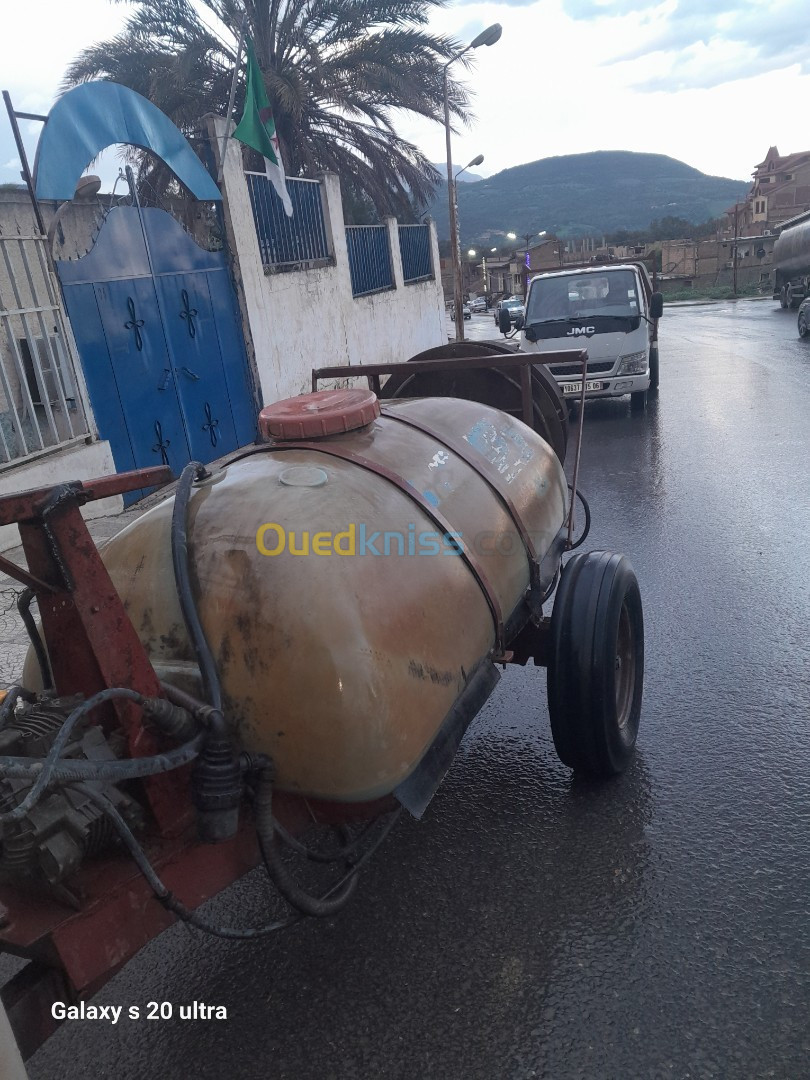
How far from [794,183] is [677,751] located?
299ft

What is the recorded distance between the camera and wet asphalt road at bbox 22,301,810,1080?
86.6 inches

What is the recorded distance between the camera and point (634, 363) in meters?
11.1

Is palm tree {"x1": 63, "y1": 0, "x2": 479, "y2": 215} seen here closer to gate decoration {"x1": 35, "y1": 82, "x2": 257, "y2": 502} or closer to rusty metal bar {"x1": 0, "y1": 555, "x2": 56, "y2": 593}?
gate decoration {"x1": 35, "y1": 82, "x2": 257, "y2": 502}

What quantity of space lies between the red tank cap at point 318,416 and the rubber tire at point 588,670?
1137 millimetres

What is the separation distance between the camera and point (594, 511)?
23.4 ft

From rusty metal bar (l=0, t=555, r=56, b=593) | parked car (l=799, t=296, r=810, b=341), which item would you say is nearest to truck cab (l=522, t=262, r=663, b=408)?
parked car (l=799, t=296, r=810, b=341)

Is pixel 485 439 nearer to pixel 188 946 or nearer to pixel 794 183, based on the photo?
pixel 188 946

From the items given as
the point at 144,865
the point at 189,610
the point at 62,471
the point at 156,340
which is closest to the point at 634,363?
the point at 156,340

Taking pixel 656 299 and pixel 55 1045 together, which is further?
pixel 656 299

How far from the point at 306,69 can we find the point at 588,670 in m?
15.8

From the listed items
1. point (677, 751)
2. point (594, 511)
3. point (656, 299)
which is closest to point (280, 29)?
point (656, 299)

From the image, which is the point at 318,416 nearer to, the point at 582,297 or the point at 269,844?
the point at 269,844

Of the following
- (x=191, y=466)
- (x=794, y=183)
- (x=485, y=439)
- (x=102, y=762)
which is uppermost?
(x=794, y=183)

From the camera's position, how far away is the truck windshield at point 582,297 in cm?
1153
